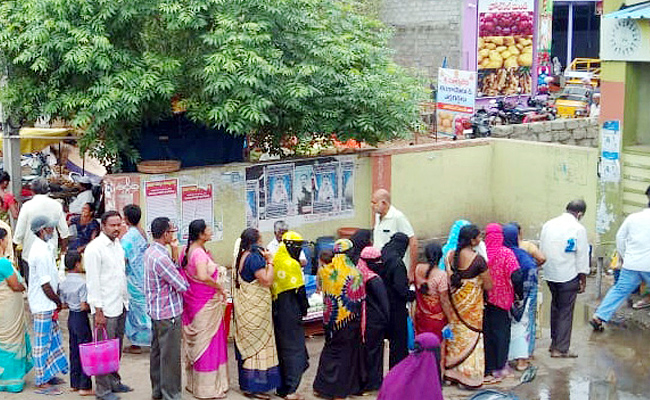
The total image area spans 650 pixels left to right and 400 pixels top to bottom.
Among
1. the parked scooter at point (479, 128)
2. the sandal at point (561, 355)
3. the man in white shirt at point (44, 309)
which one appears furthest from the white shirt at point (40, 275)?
the parked scooter at point (479, 128)

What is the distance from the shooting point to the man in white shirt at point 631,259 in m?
10.1

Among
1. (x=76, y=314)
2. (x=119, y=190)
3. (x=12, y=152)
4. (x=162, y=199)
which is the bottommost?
(x=76, y=314)

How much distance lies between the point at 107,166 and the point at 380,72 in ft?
12.9

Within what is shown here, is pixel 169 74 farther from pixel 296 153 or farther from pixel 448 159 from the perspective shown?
pixel 448 159

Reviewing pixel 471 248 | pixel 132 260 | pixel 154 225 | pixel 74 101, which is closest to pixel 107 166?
pixel 74 101

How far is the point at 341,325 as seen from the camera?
8.20 meters

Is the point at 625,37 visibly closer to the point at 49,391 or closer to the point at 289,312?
the point at 289,312

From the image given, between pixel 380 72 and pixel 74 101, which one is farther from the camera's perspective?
pixel 380 72

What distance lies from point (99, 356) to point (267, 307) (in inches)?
56.4

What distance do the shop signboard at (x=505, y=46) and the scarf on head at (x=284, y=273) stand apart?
59.7 feet

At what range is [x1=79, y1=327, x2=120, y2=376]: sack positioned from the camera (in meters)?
7.67

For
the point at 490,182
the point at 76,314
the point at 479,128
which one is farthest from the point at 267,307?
the point at 479,128

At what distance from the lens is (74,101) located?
11.2m

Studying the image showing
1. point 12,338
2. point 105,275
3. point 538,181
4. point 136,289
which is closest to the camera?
point 105,275
